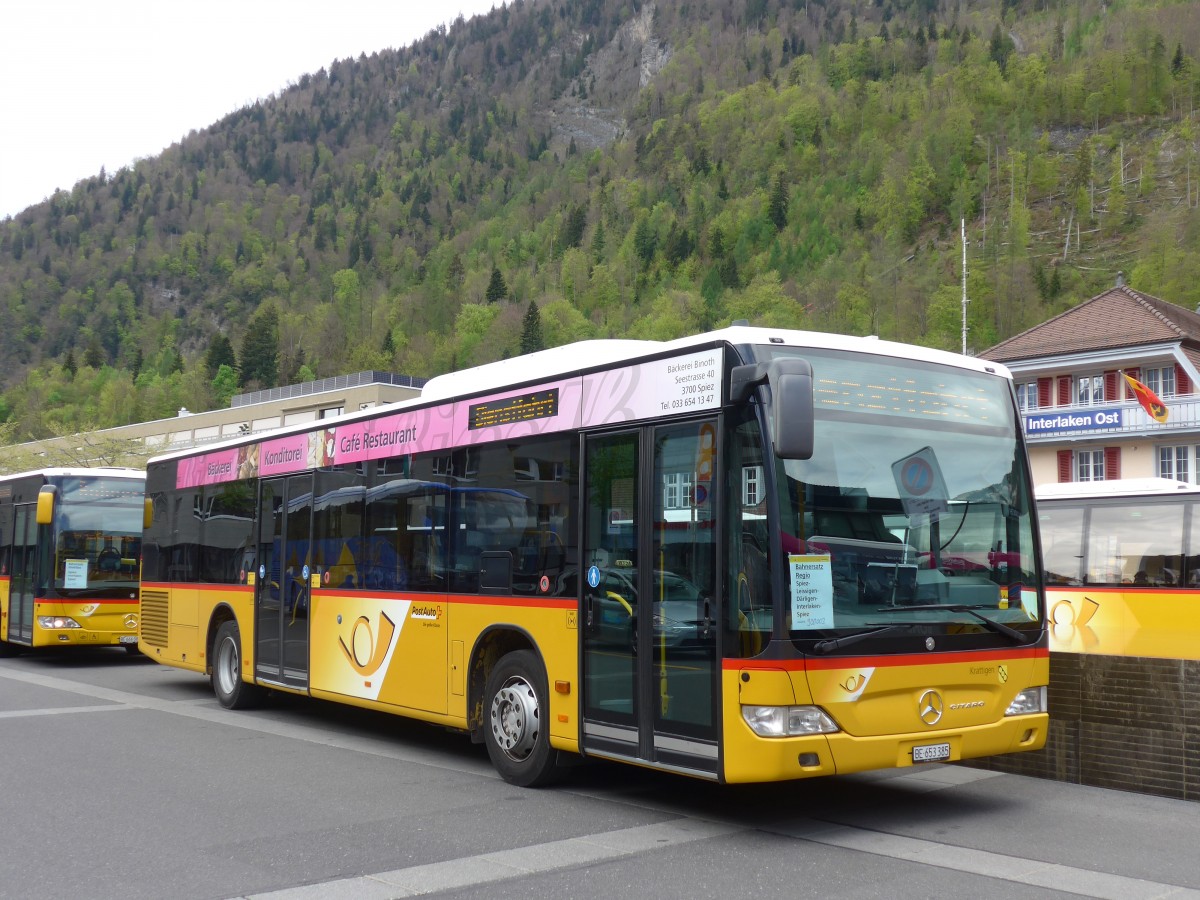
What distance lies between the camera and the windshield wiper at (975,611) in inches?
287

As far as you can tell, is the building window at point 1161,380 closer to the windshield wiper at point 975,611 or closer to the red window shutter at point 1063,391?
the red window shutter at point 1063,391

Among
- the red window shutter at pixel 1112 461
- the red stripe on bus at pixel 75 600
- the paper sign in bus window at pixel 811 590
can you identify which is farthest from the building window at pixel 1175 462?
the paper sign in bus window at pixel 811 590

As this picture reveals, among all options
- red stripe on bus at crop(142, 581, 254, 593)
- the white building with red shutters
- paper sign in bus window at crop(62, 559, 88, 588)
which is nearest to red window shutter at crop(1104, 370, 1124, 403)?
the white building with red shutters

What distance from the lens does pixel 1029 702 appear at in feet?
26.1

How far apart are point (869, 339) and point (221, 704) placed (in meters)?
9.45

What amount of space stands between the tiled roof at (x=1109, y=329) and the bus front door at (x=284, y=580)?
123 ft

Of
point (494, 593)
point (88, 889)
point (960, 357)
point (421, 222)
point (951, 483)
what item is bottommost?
point (88, 889)

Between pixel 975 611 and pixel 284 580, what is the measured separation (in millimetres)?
7560

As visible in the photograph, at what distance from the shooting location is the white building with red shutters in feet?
144

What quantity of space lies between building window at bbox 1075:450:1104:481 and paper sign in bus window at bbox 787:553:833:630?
42123mm

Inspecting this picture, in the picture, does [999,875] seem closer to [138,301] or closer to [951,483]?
[951,483]

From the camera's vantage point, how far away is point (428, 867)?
21.7 ft

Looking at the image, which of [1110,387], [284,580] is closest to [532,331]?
[1110,387]

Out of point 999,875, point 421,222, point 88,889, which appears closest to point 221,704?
point 88,889
